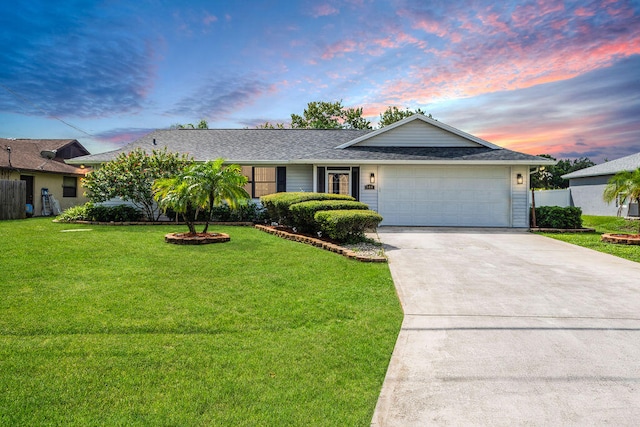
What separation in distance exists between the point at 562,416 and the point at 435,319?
73.2 inches

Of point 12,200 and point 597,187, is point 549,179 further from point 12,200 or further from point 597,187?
point 12,200

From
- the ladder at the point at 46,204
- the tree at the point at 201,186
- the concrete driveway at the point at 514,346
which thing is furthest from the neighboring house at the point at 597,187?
the ladder at the point at 46,204

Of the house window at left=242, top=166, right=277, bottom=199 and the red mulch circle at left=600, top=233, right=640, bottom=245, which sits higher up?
the house window at left=242, top=166, right=277, bottom=199

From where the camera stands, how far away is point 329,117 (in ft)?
129

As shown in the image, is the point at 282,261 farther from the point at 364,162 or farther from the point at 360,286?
the point at 364,162

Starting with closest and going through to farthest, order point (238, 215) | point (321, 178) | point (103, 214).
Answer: point (103, 214) < point (238, 215) < point (321, 178)

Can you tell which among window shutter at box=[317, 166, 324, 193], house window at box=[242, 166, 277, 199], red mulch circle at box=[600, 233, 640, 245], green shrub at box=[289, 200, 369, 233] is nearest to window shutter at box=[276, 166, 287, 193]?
house window at box=[242, 166, 277, 199]

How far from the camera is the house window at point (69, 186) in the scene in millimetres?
22078

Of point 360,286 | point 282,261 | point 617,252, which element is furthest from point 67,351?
point 617,252

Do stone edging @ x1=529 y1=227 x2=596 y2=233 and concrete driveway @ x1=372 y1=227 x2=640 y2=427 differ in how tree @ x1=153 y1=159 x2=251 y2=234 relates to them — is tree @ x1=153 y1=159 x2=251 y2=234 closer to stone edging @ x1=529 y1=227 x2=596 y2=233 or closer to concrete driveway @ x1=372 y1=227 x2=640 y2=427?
concrete driveway @ x1=372 y1=227 x2=640 y2=427

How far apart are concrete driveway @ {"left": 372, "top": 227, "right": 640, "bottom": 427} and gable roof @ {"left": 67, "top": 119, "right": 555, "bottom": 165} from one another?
741 centimetres

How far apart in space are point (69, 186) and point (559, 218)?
995 inches

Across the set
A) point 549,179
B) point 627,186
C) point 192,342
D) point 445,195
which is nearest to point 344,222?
point 192,342

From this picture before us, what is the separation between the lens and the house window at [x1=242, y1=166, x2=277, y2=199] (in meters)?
15.7
